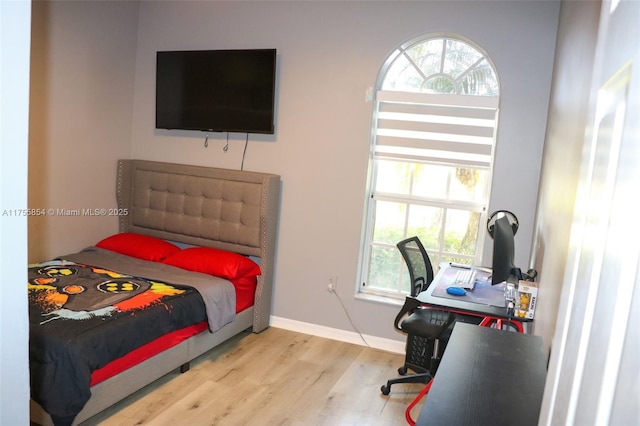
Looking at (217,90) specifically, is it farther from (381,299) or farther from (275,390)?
(275,390)

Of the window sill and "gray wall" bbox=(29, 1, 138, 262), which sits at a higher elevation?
"gray wall" bbox=(29, 1, 138, 262)

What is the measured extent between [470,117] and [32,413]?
135 inches

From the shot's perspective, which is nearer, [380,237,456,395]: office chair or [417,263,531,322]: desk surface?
[417,263,531,322]: desk surface

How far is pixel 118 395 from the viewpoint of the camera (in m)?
3.05

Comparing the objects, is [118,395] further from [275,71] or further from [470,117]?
[470,117]

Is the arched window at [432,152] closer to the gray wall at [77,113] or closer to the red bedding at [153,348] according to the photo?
the red bedding at [153,348]

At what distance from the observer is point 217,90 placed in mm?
4586

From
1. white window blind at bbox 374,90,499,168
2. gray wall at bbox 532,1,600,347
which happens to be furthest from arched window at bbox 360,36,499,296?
gray wall at bbox 532,1,600,347

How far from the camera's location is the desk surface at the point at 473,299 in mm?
2799

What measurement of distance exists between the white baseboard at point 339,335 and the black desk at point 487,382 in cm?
226

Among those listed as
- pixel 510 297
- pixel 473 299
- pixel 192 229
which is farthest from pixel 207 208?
pixel 510 297

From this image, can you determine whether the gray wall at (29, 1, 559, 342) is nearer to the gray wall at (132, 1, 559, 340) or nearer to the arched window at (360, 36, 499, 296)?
the gray wall at (132, 1, 559, 340)

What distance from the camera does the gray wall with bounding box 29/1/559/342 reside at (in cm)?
390

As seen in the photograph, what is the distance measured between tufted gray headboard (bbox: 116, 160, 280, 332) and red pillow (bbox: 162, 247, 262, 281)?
161 mm
